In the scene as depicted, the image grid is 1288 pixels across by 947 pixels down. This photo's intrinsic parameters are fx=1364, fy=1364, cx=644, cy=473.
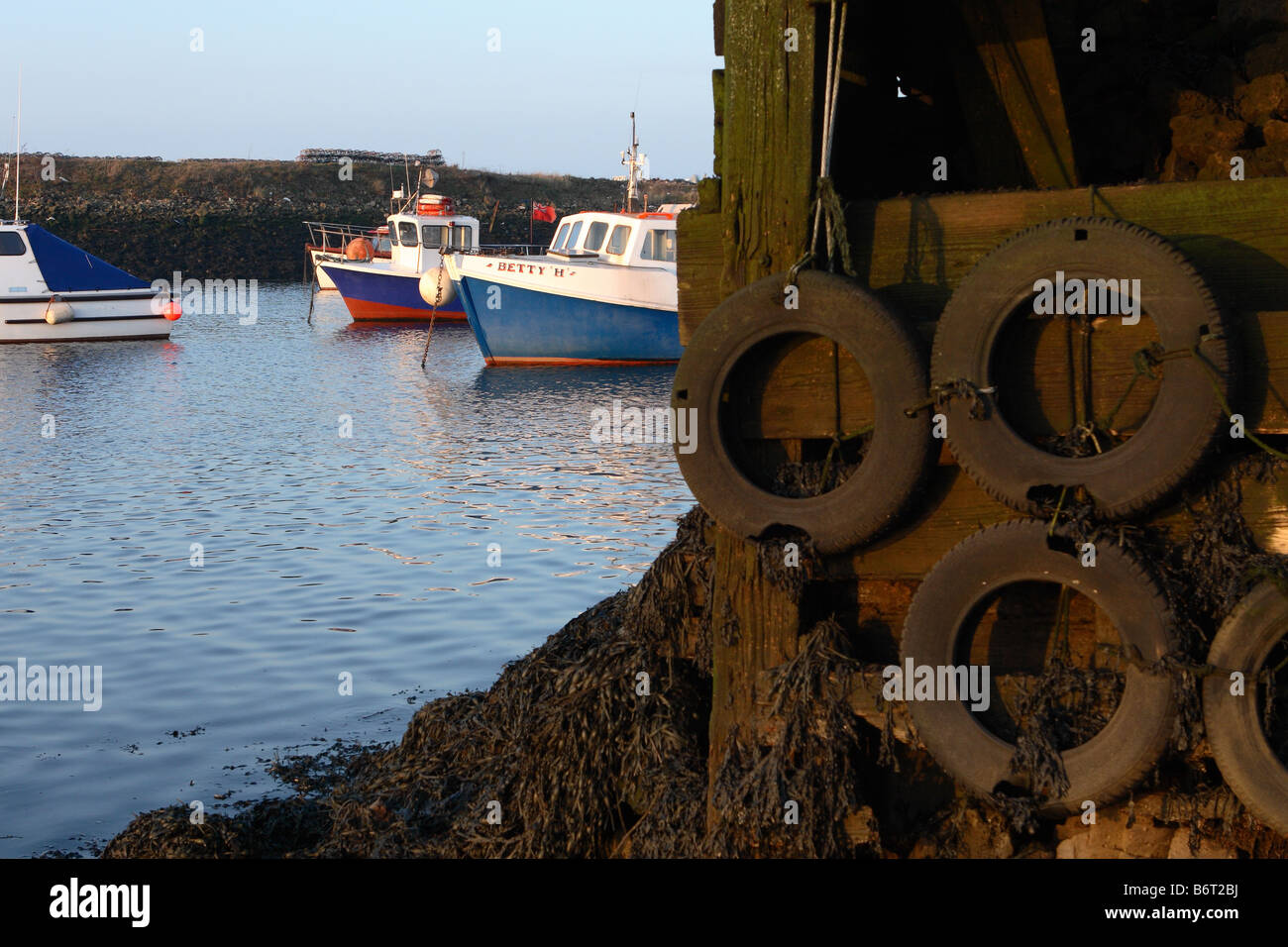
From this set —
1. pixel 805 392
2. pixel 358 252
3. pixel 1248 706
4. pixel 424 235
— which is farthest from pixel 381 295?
pixel 1248 706

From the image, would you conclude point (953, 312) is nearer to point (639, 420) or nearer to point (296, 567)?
point (296, 567)

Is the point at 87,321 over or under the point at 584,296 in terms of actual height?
under

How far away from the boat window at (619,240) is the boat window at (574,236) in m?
1.18

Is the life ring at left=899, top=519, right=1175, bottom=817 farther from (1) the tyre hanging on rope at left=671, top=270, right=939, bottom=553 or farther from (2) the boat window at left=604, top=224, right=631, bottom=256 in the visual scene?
(2) the boat window at left=604, top=224, right=631, bottom=256

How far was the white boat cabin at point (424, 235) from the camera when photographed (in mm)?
41656

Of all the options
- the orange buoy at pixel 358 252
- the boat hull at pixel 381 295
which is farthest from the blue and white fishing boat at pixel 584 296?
the orange buoy at pixel 358 252

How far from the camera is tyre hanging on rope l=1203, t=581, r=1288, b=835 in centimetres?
364

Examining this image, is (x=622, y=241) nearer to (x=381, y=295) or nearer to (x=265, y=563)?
(x=381, y=295)

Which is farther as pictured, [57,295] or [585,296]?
[57,295]

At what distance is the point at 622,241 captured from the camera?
29.7 metres

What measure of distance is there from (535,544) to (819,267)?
8153 millimetres

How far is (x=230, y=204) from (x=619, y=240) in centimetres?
4787
